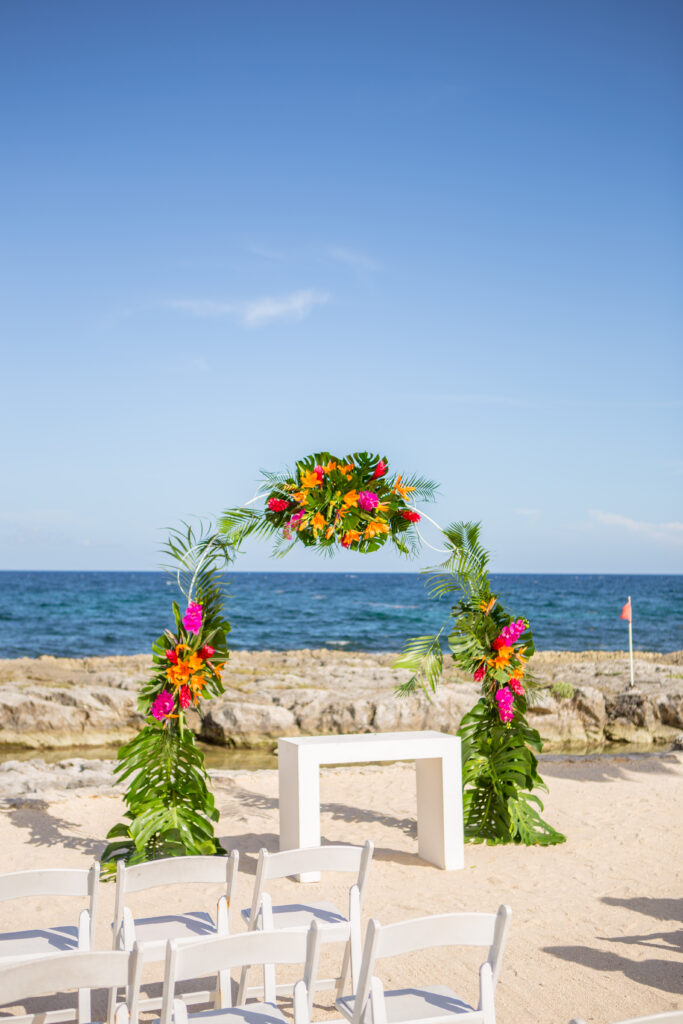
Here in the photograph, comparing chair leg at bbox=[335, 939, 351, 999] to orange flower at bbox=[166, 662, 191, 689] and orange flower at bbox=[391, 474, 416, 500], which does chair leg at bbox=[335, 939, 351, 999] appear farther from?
orange flower at bbox=[391, 474, 416, 500]

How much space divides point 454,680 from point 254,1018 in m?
14.7

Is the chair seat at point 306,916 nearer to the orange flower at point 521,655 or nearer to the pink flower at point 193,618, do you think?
the pink flower at point 193,618

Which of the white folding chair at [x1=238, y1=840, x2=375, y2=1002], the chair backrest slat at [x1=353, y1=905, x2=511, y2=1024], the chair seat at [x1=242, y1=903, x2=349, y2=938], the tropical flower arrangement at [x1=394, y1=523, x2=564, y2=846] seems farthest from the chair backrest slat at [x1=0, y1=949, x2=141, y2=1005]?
the tropical flower arrangement at [x1=394, y1=523, x2=564, y2=846]

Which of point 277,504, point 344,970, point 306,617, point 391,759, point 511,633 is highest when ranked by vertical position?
point 277,504

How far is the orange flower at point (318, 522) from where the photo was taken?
21.5 feet

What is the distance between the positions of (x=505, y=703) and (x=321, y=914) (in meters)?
3.08

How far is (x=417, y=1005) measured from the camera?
3.31m

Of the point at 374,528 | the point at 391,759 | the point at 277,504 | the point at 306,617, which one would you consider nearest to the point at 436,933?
the point at 391,759

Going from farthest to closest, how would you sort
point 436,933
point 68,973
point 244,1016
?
point 244,1016 → point 436,933 → point 68,973

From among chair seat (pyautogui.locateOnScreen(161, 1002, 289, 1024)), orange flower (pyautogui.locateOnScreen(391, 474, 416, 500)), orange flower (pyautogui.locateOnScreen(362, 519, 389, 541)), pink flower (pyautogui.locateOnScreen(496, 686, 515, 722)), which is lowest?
chair seat (pyautogui.locateOnScreen(161, 1002, 289, 1024))

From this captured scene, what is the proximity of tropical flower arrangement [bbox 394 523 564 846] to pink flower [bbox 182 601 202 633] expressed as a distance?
1.63m

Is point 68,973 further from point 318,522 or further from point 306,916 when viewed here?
point 318,522

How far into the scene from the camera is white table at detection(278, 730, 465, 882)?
20.7ft

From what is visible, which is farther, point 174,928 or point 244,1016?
point 174,928
